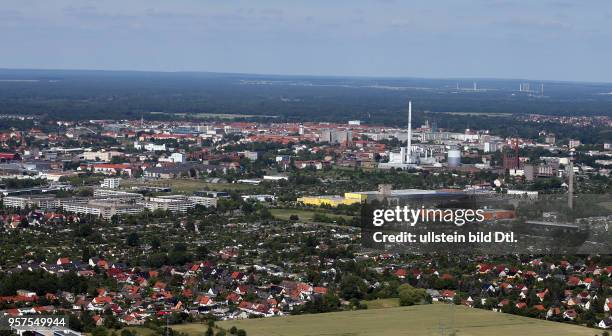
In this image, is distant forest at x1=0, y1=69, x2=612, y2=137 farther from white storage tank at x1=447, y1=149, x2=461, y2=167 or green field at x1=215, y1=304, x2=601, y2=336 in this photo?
green field at x1=215, y1=304, x2=601, y2=336

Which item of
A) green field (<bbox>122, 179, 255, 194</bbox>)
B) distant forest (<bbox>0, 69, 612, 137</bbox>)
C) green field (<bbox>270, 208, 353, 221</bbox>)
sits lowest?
distant forest (<bbox>0, 69, 612, 137</bbox>)

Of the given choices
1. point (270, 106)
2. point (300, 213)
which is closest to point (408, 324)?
point (300, 213)

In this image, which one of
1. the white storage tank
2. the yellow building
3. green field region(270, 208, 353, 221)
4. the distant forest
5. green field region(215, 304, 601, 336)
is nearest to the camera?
green field region(215, 304, 601, 336)

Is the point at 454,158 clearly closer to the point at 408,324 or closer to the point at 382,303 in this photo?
the point at 382,303

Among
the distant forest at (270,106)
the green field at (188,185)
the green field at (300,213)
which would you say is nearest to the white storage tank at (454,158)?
the green field at (188,185)

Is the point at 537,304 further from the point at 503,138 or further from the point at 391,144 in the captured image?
the point at 503,138

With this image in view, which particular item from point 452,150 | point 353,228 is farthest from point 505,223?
point 452,150

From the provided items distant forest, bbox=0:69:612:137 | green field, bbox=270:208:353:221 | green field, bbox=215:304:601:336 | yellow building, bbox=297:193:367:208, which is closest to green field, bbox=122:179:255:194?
yellow building, bbox=297:193:367:208

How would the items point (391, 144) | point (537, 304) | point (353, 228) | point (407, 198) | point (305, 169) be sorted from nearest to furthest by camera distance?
point (537, 304) → point (353, 228) → point (407, 198) → point (305, 169) → point (391, 144)
